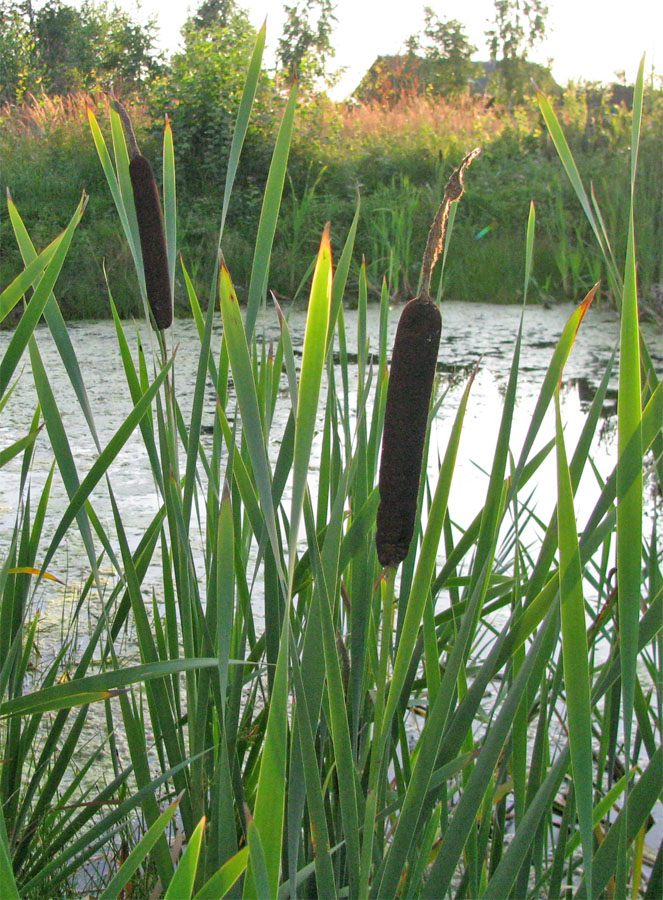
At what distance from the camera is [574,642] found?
35 centimetres

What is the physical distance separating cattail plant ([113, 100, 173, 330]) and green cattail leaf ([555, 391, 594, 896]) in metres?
0.31

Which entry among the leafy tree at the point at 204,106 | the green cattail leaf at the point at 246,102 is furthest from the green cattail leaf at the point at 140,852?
the leafy tree at the point at 204,106

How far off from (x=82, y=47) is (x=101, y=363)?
51.8 ft

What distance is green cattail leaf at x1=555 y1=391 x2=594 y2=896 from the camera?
349 mm

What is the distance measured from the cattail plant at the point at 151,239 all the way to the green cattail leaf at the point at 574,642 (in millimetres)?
306

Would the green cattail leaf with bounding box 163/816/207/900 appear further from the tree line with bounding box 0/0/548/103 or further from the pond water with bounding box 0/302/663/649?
the tree line with bounding box 0/0/548/103

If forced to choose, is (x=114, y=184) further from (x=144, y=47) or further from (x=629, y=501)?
(x=144, y=47)

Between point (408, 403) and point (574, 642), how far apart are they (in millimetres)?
115

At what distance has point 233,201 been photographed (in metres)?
5.47

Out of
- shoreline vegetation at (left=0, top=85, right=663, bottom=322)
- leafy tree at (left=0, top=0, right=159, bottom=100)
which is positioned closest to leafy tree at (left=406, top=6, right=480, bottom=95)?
leafy tree at (left=0, top=0, right=159, bottom=100)

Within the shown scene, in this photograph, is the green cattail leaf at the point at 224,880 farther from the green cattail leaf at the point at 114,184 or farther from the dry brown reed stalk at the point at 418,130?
the dry brown reed stalk at the point at 418,130

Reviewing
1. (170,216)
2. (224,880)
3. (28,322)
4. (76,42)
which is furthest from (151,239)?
(76,42)

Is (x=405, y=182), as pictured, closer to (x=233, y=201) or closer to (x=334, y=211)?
(x=334, y=211)

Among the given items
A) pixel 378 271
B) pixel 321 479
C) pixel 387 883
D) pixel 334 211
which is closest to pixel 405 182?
pixel 334 211
